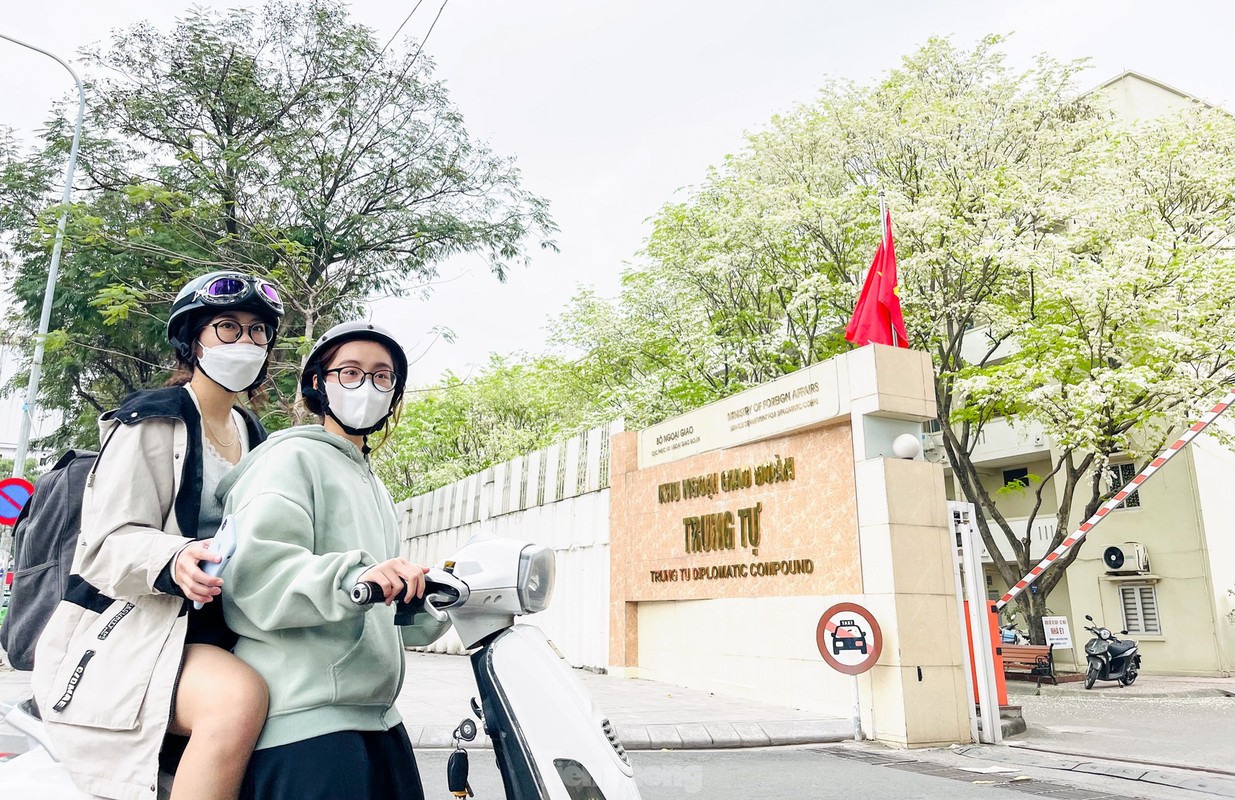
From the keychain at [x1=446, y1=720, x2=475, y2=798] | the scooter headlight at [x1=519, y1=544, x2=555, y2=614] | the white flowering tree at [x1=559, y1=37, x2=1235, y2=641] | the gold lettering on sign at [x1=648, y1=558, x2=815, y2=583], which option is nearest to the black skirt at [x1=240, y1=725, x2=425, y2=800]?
the keychain at [x1=446, y1=720, x2=475, y2=798]

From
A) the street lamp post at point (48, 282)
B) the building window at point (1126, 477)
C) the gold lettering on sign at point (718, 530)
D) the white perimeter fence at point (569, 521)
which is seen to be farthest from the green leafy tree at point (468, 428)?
the gold lettering on sign at point (718, 530)

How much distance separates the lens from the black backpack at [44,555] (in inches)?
75.0

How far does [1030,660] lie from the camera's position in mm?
14578

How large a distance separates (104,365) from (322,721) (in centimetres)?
1736

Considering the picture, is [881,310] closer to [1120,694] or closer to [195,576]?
[1120,694]

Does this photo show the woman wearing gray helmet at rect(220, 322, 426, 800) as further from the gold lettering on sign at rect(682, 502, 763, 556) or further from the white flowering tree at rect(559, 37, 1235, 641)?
the white flowering tree at rect(559, 37, 1235, 641)

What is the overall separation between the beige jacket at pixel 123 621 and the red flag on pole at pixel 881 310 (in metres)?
8.86

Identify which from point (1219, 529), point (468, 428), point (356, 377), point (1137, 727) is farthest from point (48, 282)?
point (1219, 529)

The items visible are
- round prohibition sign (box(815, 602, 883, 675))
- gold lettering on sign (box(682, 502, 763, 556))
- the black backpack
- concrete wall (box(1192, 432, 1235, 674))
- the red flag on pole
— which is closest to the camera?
the black backpack

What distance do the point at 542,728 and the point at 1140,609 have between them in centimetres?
2268

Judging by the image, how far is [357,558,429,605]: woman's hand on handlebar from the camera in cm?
153

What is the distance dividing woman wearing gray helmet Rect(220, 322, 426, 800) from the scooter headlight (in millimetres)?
226

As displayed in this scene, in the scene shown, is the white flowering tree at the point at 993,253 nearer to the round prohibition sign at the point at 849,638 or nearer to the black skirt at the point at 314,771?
the round prohibition sign at the point at 849,638

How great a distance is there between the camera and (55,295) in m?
14.8
